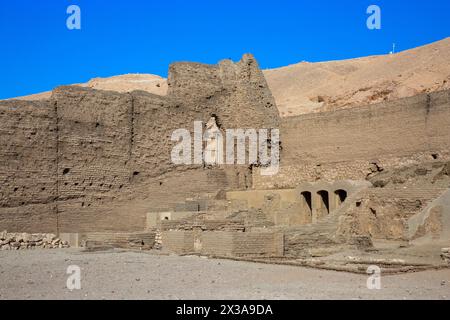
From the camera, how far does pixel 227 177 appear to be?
86.8 ft

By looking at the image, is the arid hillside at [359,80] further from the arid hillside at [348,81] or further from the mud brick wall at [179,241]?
the mud brick wall at [179,241]

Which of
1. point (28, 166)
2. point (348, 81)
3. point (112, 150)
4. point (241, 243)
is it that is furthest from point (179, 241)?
point (348, 81)

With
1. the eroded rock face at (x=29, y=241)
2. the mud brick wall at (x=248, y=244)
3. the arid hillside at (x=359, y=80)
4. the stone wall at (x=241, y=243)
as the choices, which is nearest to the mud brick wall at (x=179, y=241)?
the stone wall at (x=241, y=243)

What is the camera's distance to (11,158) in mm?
20250

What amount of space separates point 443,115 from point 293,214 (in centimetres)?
646

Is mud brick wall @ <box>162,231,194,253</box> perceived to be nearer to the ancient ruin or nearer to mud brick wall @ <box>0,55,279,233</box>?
the ancient ruin

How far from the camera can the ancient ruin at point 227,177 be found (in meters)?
16.0

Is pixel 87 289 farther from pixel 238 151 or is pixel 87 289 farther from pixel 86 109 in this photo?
pixel 238 151

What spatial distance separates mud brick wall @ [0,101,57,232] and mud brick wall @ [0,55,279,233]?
1.2 inches

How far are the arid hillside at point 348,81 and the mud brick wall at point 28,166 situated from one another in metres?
18.7

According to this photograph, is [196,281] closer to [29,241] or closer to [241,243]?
[241,243]

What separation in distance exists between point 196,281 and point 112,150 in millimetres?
13116

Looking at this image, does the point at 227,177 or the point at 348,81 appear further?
the point at 348,81
